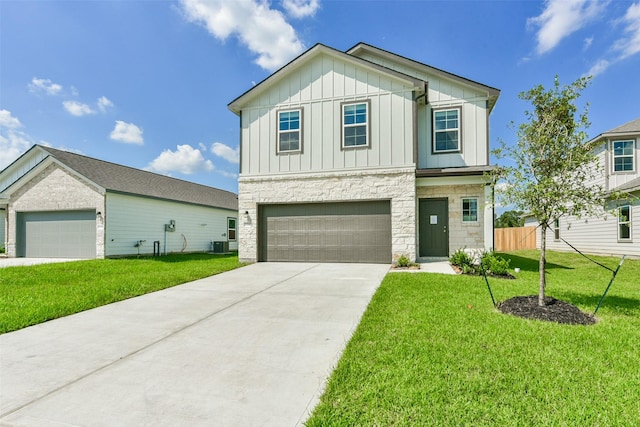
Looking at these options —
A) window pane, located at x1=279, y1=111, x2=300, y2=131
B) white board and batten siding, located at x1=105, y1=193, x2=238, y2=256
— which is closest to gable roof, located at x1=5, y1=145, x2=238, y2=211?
white board and batten siding, located at x1=105, y1=193, x2=238, y2=256

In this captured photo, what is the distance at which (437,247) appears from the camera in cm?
1148

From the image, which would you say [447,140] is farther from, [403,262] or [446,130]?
[403,262]

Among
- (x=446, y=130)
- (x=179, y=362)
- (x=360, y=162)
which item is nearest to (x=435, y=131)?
(x=446, y=130)

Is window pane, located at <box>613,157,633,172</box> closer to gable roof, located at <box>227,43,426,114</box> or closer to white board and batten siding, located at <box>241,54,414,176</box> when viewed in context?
gable roof, located at <box>227,43,426,114</box>

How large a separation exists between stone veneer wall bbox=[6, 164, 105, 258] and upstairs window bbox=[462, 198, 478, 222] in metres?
14.6

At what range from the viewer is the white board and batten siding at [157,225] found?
14.0 m

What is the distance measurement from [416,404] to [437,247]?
9.78 metres

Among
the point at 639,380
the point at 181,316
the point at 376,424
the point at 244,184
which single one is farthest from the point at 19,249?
the point at 639,380

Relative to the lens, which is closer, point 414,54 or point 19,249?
point 414,54

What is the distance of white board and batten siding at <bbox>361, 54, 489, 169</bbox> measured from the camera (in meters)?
11.3

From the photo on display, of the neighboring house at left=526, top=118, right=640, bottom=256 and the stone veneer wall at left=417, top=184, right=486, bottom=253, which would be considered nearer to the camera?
the stone veneer wall at left=417, top=184, right=486, bottom=253

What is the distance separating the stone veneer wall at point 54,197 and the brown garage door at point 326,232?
7.58 meters

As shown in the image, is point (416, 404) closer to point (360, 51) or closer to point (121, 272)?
point (121, 272)

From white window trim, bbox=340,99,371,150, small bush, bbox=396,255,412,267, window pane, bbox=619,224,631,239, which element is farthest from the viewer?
window pane, bbox=619,224,631,239
